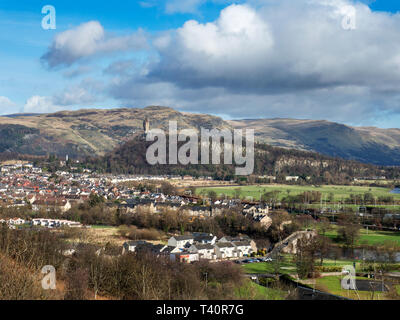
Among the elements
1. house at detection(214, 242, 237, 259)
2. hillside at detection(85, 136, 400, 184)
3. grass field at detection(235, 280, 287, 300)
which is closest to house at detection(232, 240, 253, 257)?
house at detection(214, 242, 237, 259)

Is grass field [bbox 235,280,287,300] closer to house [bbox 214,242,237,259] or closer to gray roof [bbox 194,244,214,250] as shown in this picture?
house [bbox 214,242,237,259]

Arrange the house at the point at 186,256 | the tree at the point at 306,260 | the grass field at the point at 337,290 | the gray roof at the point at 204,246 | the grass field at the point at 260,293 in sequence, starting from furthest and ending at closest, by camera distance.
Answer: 1. the gray roof at the point at 204,246
2. the house at the point at 186,256
3. the tree at the point at 306,260
4. the grass field at the point at 337,290
5. the grass field at the point at 260,293

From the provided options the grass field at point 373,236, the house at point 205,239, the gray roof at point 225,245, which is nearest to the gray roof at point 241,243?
the gray roof at point 225,245

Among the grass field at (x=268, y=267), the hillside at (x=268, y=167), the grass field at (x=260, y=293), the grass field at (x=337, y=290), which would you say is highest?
the hillside at (x=268, y=167)

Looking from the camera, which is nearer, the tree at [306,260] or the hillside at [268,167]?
the tree at [306,260]

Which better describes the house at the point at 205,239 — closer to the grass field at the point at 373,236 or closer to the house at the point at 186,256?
the house at the point at 186,256

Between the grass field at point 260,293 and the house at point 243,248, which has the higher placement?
the grass field at point 260,293
